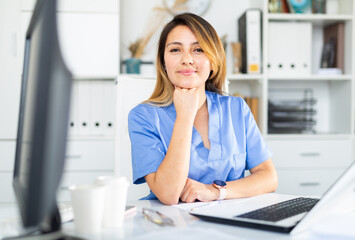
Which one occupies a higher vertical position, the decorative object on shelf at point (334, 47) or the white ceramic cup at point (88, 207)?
the decorative object on shelf at point (334, 47)

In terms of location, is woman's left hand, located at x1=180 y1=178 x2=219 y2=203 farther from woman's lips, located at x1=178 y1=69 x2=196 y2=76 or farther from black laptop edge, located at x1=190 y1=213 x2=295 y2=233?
woman's lips, located at x1=178 y1=69 x2=196 y2=76

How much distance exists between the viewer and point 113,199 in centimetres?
69

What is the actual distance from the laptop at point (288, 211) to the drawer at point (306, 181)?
1693 millimetres

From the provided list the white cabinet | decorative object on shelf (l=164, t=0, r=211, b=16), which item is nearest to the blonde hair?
the white cabinet

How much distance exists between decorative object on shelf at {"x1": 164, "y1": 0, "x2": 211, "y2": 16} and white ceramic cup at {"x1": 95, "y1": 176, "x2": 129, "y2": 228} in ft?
7.58

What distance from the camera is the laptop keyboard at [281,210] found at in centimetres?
74

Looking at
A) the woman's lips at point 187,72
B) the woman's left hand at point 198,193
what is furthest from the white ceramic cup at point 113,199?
the woman's lips at point 187,72

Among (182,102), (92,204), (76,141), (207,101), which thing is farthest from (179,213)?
(76,141)

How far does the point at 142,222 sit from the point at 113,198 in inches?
3.8

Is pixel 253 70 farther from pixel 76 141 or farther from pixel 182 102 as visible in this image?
pixel 182 102

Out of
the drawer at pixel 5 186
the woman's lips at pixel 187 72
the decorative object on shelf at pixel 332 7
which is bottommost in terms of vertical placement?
the drawer at pixel 5 186

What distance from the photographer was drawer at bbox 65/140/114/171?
245cm

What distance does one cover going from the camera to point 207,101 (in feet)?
4.67

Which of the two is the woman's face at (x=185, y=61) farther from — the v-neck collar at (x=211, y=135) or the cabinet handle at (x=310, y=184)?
the cabinet handle at (x=310, y=184)
